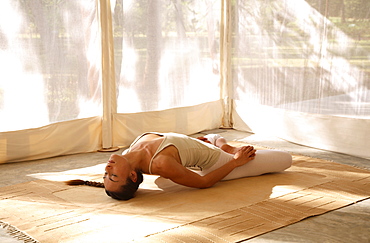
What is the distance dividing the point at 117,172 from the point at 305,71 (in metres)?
2.53

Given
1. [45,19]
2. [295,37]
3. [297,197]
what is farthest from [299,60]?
[45,19]

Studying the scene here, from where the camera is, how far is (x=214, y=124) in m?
5.73

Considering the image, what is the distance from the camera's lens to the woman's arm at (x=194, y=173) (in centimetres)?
305

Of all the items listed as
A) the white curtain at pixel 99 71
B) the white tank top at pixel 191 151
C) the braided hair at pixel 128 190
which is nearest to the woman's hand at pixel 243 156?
the white tank top at pixel 191 151

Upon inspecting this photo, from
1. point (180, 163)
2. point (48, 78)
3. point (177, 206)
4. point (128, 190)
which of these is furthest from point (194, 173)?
point (48, 78)

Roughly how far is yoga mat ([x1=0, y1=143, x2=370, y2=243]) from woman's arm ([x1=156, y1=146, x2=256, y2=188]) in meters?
0.07

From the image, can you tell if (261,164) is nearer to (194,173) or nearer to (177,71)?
(194,173)

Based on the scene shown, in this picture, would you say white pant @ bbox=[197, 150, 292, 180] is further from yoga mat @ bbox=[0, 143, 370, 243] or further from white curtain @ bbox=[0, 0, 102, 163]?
white curtain @ bbox=[0, 0, 102, 163]

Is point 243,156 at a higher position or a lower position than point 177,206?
higher

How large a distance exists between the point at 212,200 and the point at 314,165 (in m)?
1.26

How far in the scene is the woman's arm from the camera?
3.05 meters

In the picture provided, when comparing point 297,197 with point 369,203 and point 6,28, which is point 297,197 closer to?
point 369,203

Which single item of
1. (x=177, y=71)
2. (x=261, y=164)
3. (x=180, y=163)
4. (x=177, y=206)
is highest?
(x=177, y=71)

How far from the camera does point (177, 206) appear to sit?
3.04 metres
